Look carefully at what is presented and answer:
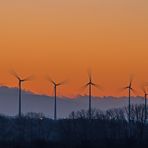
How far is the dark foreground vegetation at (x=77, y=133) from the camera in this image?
75812 millimetres

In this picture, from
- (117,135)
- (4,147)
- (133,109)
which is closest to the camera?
(4,147)

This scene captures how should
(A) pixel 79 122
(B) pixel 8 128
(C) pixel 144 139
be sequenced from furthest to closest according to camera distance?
1. (B) pixel 8 128
2. (A) pixel 79 122
3. (C) pixel 144 139

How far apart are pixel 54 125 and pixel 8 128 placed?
6.54m

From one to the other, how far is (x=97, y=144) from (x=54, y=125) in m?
Result: 49.4

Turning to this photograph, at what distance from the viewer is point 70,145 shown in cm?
7369

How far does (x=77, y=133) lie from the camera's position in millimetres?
95688

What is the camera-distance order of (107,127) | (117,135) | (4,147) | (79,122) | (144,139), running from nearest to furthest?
(4,147), (144,139), (117,135), (107,127), (79,122)

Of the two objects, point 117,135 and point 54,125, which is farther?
point 54,125

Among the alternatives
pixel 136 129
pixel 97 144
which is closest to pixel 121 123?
pixel 136 129

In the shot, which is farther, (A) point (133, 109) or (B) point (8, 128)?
(A) point (133, 109)

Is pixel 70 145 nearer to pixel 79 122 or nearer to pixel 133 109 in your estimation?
pixel 79 122

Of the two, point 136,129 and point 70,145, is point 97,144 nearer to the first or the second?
point 70,145

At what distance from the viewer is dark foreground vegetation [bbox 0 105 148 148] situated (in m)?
75.8

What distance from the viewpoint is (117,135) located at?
91188 mm
